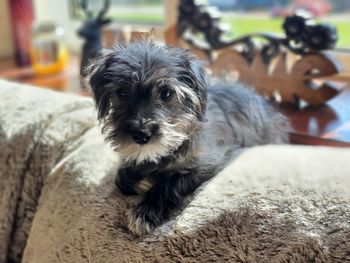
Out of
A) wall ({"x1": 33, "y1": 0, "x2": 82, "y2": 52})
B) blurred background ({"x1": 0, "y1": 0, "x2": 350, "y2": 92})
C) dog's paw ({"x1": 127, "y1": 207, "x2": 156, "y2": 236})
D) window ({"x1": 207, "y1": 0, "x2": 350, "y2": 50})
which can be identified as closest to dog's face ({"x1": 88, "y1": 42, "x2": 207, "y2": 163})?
dog's paw ({"x1": 127, "y1": 207, "x2": 156, "y2": 236})

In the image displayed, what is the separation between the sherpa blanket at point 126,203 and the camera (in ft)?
2.60

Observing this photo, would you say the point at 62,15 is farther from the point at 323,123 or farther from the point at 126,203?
the point at 126,203

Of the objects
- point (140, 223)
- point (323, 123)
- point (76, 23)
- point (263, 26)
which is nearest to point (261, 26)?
point (263, 26)

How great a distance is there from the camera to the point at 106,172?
1062mm

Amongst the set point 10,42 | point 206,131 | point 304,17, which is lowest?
point 10,42

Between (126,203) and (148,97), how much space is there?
8.3 inches

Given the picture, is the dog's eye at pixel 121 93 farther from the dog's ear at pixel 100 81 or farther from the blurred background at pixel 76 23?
the blurred background at pixel 76 23

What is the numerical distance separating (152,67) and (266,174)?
29 centimetres

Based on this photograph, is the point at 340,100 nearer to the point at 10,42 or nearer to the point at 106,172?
the point at 106,172

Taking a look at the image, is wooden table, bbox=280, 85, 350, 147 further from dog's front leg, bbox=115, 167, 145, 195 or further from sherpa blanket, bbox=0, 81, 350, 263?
dog's front leg, bbox=115, 167, 145, 195

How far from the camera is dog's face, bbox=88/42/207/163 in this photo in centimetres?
89

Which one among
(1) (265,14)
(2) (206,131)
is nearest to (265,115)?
(2) (206,131)

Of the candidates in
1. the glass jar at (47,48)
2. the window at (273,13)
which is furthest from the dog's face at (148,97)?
the glass jar at (47,48)

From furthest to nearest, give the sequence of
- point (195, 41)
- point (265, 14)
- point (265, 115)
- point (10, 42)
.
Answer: point (10, 42) < point (265, 14) < point (195, 41) < point (265, 115)
